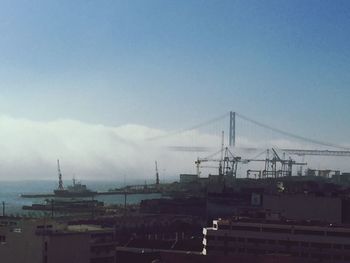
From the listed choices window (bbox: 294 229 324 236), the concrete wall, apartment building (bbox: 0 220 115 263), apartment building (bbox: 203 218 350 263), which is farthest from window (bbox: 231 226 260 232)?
the concrete wall

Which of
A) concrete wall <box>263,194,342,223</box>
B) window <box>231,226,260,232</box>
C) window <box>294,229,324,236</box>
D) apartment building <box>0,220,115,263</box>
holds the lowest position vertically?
apartment building <box>0,220,115,263</box>

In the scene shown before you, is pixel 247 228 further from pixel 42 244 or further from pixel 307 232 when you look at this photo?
pixel 42 244

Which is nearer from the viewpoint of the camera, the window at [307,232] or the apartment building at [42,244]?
→ the apartment building at [42,244]

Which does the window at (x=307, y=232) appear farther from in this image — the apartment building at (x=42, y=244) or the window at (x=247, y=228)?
the apartment building at (x=42, y=244)

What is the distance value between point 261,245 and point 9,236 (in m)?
14.4

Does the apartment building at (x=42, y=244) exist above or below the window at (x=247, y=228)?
below

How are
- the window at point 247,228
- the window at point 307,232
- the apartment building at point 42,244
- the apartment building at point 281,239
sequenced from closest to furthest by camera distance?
1. the apartment building at point 42,244
2. the apartment building at point 281,239
3. the window at point 307,232
4. the window at point 247,228

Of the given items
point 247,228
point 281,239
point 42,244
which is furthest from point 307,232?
point 42,244

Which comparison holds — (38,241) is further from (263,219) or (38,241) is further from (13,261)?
(263,219)

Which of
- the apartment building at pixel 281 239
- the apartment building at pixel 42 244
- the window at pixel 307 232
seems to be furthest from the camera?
the window at pixel 307 232

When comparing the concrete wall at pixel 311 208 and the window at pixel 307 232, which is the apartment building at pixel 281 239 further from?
the concrete wall at pixel 311 208

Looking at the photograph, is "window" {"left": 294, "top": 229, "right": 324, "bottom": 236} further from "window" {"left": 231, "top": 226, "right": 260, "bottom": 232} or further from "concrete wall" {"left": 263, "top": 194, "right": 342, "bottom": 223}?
"concrete wall" {"left": 263, "top": 194, "right": 342, "bottom": 223}

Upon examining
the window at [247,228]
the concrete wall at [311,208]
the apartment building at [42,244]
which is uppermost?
the concrete wall at [311,208]

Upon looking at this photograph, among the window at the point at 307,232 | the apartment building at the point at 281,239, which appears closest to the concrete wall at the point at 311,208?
the apartment building at the point at 281,239
